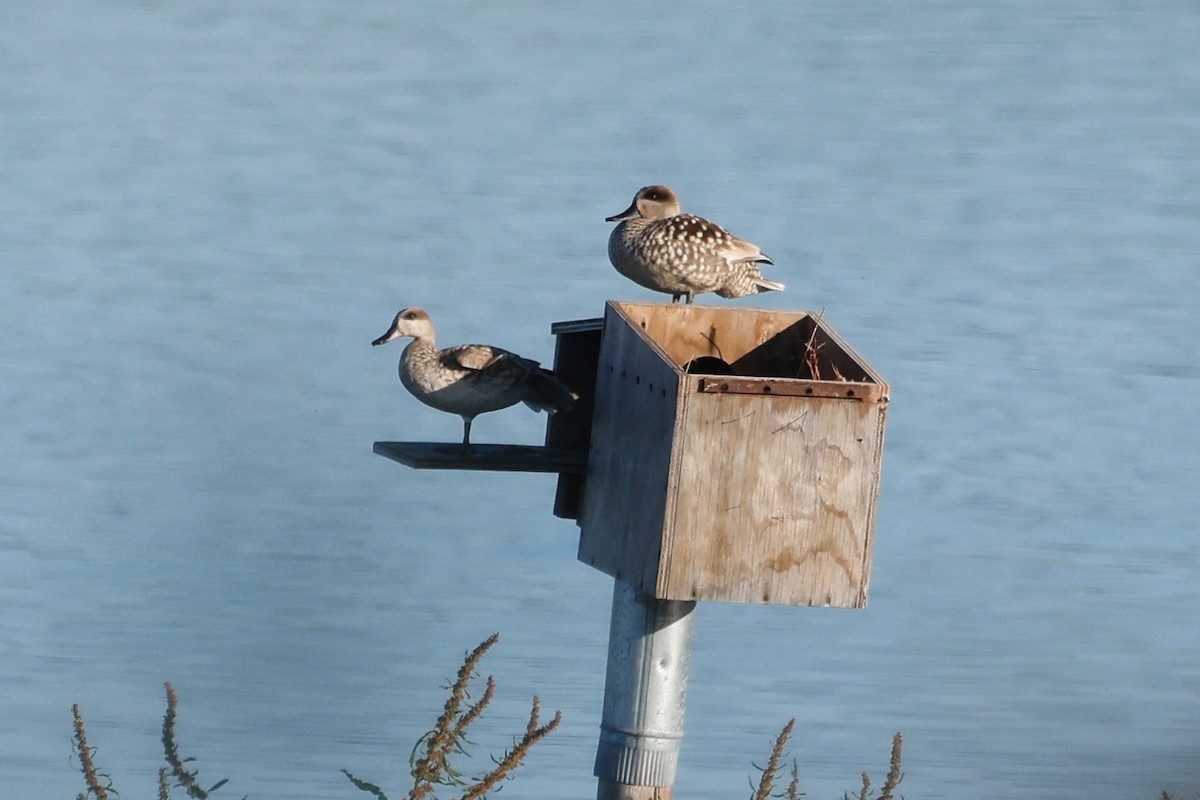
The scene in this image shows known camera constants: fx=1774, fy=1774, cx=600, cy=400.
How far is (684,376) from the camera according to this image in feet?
9.66

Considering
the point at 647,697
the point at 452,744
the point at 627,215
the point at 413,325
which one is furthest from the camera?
the point at 627,215

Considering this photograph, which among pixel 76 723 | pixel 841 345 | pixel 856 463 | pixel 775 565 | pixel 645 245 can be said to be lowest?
pixel 76 723

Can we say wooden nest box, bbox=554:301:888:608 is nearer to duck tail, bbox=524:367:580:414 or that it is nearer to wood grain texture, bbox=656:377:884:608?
wood grain texture, bbox=656:377:884:608

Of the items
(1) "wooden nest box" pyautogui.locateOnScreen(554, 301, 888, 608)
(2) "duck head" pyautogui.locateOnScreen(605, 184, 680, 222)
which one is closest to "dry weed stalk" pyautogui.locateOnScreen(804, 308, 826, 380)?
(1) "wooden nest box" pyautogui.locateOnScreen(554, 301, 888, 608)

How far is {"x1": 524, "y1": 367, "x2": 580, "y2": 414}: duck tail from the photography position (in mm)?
3480

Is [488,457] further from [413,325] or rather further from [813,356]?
[813,356]

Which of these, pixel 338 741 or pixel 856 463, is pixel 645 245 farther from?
pixel 338 741

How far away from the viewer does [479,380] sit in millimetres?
3494

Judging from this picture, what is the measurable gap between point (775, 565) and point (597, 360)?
86 cm

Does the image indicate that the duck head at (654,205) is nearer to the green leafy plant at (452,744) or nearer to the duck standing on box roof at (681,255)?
the duck standing on box roof at (681,255)

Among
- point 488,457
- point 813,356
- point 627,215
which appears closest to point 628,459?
point 488,457

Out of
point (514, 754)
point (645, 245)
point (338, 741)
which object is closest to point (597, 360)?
point (645, 245)

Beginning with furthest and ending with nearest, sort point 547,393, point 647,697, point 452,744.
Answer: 1. point 547,393
2. point 647,697
3. point 452,744

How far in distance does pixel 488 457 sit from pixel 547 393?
0.27 m
